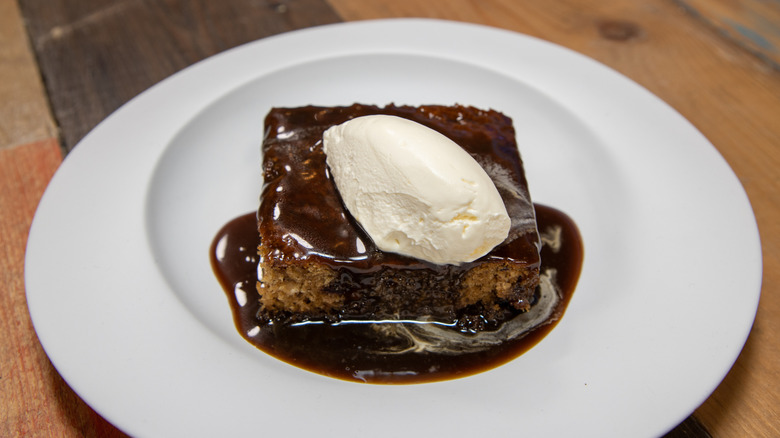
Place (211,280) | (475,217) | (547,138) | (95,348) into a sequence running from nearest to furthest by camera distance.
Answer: (95,348)
(475,217)
(211,280)
(547,138)

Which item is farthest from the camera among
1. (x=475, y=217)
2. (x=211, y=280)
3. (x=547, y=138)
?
(x=547, y=138)

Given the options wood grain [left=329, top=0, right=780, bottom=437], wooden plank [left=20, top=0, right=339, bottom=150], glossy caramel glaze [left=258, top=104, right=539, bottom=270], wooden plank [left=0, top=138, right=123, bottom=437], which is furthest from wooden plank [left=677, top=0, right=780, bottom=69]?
wooden plank [left=0, top=138, right=123, bottom=437]

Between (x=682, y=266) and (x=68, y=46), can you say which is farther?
(x=68, y=46)

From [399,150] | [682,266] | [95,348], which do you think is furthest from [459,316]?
[95,348]

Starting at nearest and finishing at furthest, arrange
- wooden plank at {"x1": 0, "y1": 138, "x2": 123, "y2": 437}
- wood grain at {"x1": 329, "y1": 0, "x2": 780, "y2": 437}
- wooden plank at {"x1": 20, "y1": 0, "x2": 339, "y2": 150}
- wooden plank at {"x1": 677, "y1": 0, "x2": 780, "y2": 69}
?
wooden plank at {"x1": 0, "y1": 138, "x2": 123, "y2": 437}
wood grain at {"x1": 329, "y1": 0, "x2": 780, "y2": 437}
wooden plank at {"x1": 20, "y1": 0, "x2": 339, "y2": 150}
wooden plank at {"x1": 677, "y1": 0, "x2": 780, "y2": 69}

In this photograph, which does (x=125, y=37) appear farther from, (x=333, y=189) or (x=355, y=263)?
(x=355, y=263)

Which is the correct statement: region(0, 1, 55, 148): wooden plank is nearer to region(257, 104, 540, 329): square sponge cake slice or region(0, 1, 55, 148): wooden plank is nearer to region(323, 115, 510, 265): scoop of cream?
region(257, 104, 540, 329): square sponge cake slice

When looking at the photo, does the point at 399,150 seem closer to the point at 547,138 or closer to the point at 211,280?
the point at 211,280
